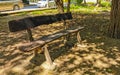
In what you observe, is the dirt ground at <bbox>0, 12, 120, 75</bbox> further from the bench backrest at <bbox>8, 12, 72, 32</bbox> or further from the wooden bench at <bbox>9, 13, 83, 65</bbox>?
the bench backrest at <bbox>8, 12, 72, 32</bbox>

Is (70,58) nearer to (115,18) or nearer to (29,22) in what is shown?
(29,22)

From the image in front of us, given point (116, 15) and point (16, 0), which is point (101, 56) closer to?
point (116, 15)

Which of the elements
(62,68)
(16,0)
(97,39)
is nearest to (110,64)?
(62,68)

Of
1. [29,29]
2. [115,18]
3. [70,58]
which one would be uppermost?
[29,29]

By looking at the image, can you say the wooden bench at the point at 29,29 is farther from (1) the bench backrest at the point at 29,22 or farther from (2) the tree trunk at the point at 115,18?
(2) the tree trunk at the point at 115,18

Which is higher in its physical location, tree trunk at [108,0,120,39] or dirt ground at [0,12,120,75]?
tree trunk at [108,0,120,39]

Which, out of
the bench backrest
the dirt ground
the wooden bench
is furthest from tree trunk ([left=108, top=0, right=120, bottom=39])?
the wooden bench

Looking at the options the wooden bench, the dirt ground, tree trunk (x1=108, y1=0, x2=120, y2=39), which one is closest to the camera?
the wooden bench

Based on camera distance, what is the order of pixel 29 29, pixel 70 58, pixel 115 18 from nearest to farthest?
pixel 29 29 → pixel 70 58 → pixel 115 18

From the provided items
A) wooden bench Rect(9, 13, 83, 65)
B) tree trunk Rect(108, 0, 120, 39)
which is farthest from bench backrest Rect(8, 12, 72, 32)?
tree trunk Rect(108, 0, 120, 39)

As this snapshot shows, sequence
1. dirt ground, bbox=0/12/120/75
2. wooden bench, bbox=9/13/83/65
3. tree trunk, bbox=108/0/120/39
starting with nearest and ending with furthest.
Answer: wooden bench, bbox=9/13/83/65 → dirt ground, bbox=0/12/120/75 → tree trunk, bbox=108/0/120/39

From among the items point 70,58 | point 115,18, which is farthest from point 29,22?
point 115,18

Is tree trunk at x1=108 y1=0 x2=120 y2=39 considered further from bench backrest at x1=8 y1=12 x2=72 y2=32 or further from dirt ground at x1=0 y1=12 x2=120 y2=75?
bench backrest at x1=8 y1=12 x2=72 y2=32

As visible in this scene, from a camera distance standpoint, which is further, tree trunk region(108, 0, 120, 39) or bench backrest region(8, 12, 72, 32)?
tree trunk region(108, 0, 120, 39)
